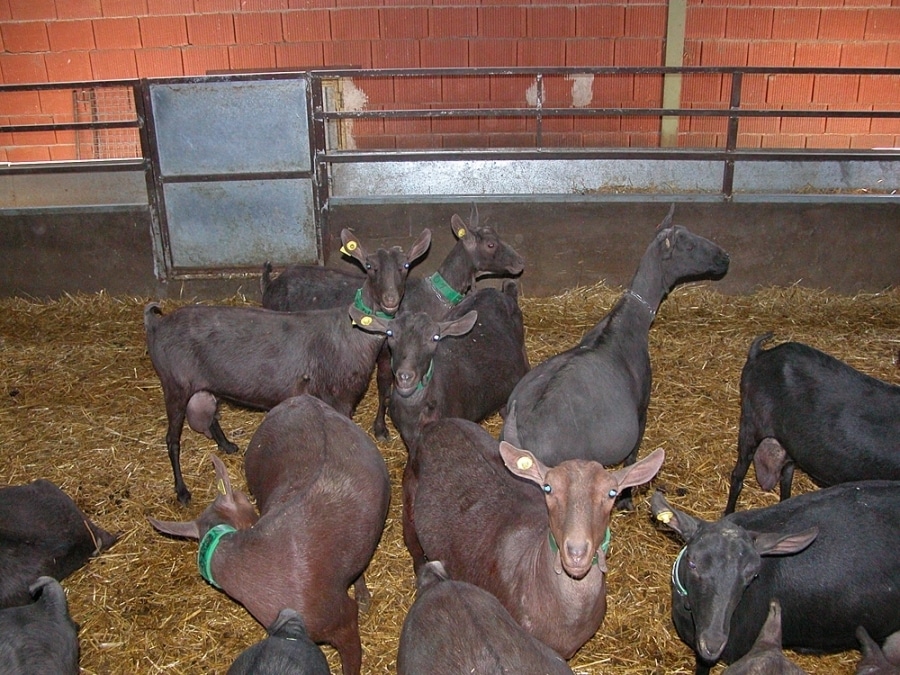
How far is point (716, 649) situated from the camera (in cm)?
351

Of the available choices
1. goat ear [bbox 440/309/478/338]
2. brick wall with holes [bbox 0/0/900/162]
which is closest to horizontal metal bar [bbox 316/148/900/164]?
brick wall with holes [bbox 0/0/900/162]

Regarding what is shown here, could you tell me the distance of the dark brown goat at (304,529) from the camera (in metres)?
3.93

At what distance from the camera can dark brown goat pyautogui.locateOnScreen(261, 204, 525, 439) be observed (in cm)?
755

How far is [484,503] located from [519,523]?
0.26 meters

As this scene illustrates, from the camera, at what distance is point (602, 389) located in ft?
17.7

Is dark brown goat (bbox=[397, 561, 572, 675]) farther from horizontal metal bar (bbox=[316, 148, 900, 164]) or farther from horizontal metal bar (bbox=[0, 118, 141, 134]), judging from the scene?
horizontal metal bar (bbox=[0, 118, 141, 134])

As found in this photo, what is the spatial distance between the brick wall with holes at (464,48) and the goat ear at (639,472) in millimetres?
11414

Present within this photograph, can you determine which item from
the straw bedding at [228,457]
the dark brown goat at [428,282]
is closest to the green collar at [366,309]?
the dark brown goat at [428,282]

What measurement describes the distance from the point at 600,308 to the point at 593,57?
658 centimetres

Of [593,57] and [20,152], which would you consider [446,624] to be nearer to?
[593,57]

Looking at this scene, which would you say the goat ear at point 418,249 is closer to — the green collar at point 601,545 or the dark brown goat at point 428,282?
the dark brown goat at point 428,282

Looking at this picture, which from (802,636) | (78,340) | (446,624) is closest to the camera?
(446,624)

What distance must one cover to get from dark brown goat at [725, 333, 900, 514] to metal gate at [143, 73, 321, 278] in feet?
19.6

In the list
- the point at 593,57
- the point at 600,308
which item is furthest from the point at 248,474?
the point at 593,57
